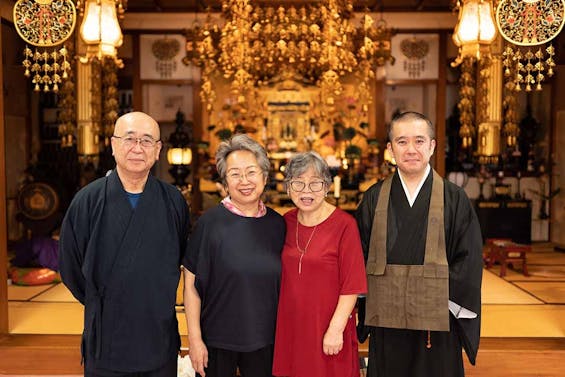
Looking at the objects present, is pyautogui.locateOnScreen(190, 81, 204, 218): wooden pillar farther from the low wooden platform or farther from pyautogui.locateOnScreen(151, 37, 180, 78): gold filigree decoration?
the low wooden platform

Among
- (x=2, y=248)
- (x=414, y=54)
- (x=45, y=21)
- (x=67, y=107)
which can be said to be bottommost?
(x=2, y=248)

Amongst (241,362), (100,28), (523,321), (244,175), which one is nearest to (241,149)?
(244,175)

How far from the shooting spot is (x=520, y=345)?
11.1 feet

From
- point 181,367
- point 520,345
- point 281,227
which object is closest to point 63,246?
point 281,227

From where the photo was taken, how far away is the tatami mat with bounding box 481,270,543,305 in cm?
466

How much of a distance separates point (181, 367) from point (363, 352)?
1.01 metres

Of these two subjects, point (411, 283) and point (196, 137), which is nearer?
point (411, 283)

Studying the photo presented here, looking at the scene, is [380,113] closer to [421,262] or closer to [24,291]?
[24,291]

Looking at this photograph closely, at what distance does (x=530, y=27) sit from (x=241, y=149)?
97.3 inches

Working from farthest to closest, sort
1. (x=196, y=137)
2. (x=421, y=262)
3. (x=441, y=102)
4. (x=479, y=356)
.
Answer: (x=196, y=137), (x=441, y=102), (x=479, y=356), (x=421, y=262)

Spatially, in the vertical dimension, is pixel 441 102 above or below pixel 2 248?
above

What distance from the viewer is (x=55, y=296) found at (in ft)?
15.7

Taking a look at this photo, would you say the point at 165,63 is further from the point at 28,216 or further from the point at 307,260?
the point at 307,260

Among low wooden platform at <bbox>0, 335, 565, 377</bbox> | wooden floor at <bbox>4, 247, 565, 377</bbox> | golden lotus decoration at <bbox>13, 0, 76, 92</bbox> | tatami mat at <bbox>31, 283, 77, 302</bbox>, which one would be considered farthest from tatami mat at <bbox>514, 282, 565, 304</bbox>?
golden lotus decoration at <bbox>13, 0, 76, 92</bbox>
